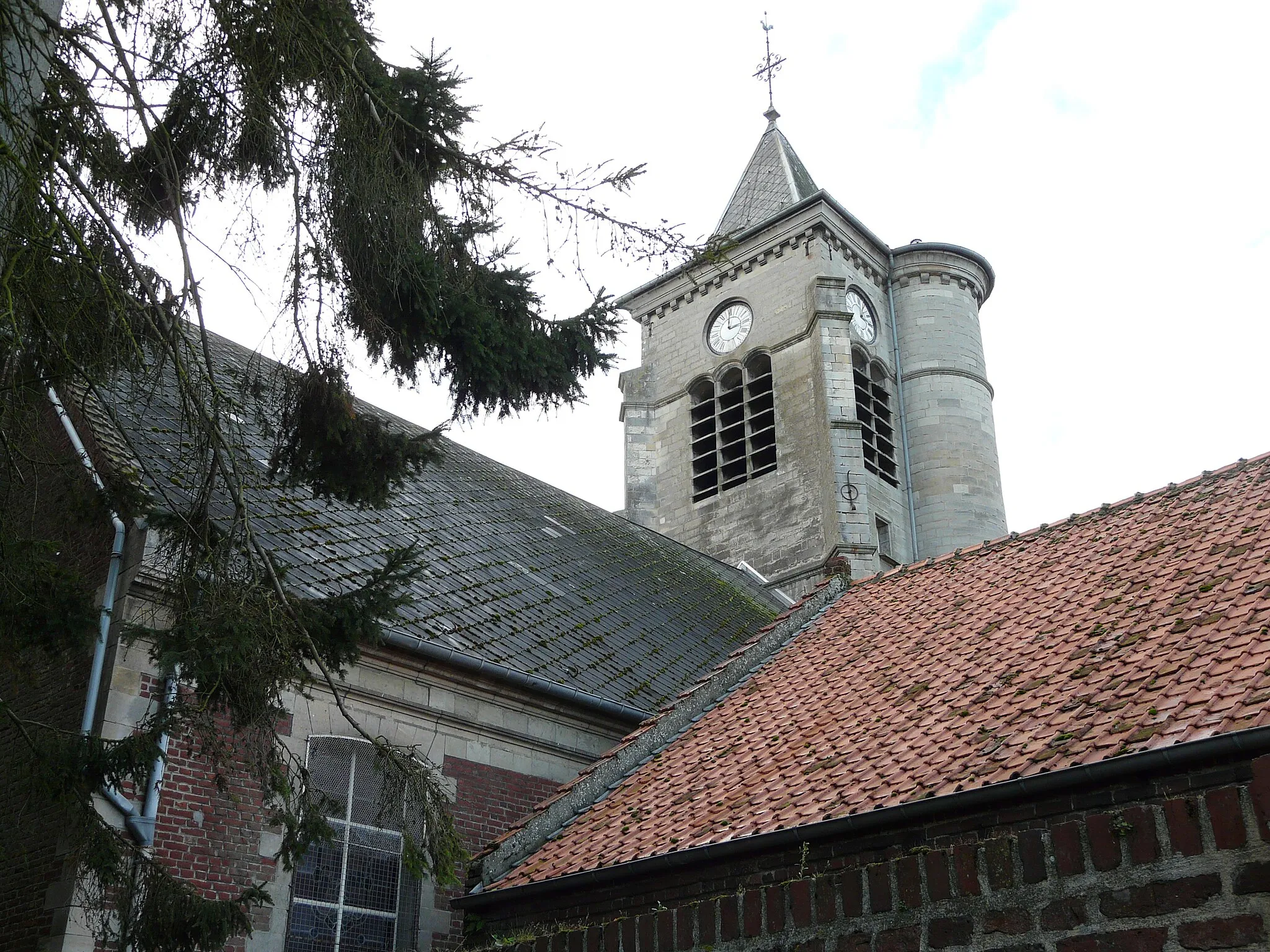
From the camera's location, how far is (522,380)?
8.27 metres

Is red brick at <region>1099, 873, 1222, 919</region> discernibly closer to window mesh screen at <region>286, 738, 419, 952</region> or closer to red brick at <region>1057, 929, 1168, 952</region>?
red brick at <region>1057, 929, 1168, 952</region>

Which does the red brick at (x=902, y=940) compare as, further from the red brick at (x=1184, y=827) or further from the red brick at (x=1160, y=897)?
the red brick at (x=1184, y=827)

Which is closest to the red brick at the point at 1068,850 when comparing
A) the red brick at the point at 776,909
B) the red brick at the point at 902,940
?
the red brick at the point at 902,940

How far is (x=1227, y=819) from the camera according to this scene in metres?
5.30

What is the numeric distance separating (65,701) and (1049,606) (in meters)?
7.40

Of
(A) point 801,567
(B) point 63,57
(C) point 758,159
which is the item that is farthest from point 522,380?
(C) point 758,159

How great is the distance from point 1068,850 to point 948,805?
103 cm

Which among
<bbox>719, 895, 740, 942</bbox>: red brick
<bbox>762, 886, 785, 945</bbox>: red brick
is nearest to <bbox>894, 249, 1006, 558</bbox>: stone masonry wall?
<bbox>719, 895, 740, 942</bbox>: red brick

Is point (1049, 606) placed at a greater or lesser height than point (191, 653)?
greater

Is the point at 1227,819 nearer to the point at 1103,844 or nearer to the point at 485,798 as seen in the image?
the point at 1103,844

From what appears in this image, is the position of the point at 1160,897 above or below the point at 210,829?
below

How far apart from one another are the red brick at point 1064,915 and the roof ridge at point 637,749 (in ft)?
15.4

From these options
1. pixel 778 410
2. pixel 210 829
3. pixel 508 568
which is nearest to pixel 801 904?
pixel 210 829

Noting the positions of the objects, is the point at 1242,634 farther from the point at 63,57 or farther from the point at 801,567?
the point at 801,567
